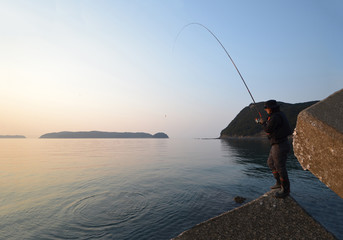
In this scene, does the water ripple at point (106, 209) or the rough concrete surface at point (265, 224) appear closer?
the rough concrete surface at point (265, 224)

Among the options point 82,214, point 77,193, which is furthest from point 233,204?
point 77,193

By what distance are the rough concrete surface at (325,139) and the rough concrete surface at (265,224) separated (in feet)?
8.94

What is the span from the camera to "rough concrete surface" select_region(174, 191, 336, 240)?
4562mm

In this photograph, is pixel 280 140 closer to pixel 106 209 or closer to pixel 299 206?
pixel 299 206

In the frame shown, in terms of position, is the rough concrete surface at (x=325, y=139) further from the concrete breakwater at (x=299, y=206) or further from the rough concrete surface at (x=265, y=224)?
Answer: the rough concrete surface at (x=265, y=224)

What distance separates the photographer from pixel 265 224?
491cm

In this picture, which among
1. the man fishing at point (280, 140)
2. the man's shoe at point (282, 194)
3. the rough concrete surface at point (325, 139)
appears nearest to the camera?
the rough concrete surface at point (325, 139)

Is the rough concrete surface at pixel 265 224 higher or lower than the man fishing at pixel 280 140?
lower

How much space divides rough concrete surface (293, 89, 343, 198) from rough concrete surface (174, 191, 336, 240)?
8.94ft

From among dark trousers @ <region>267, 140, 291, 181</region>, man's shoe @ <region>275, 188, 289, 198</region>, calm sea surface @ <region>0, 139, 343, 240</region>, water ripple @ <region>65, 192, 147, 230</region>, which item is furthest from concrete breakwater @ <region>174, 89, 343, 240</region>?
water ripple @ <region>65, 192, 147, 230</region>

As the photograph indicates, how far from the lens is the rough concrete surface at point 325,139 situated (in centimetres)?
249

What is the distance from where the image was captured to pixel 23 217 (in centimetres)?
907

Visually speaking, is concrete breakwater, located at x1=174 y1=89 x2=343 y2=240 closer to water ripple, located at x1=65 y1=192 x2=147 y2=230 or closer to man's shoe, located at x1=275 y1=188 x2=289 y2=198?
man's shoe, located at x1=275 y1=188 x2=289 y2=198

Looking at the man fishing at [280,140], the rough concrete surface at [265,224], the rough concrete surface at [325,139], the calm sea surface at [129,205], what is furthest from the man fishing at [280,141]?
the calm sea surface at [129,205]
